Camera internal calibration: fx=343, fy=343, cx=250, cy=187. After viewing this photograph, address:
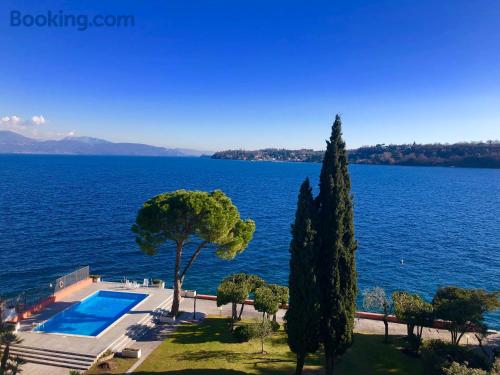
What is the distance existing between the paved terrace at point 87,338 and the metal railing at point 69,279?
107 centimetres

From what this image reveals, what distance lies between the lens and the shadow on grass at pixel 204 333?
2477 centimetres

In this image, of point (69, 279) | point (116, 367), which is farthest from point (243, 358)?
point (69, 279)

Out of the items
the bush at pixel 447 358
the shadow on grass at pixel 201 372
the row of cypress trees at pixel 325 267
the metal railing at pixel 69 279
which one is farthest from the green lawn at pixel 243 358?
the metal railing at pixel 69 279

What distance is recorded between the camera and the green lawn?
21.0 metres

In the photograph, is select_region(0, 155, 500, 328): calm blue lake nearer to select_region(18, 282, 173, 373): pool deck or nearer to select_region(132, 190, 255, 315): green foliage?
select_region(18, 282, 173, 373): pool deck

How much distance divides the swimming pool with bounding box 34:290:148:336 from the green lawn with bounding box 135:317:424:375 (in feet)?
19.7

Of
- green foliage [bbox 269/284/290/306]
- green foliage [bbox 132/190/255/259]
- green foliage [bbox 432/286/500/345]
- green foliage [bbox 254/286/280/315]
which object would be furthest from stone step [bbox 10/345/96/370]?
green foliage [bbox 432/286/500/345]

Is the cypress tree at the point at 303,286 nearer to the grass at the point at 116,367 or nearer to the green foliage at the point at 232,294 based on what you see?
the green foliage at the point at 232,294

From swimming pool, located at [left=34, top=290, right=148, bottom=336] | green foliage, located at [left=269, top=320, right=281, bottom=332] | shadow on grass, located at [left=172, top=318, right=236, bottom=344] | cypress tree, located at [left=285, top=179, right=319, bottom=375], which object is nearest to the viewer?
cypress tree, located at [left=285, top=179, right=319, bottom=375]

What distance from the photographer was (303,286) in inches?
763

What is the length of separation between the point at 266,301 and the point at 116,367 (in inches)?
426

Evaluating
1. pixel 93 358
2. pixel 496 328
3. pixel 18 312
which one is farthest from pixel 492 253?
pixel 18 312

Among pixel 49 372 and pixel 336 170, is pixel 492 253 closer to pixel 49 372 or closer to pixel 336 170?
pixel 336 170

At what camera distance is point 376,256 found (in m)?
54.4
